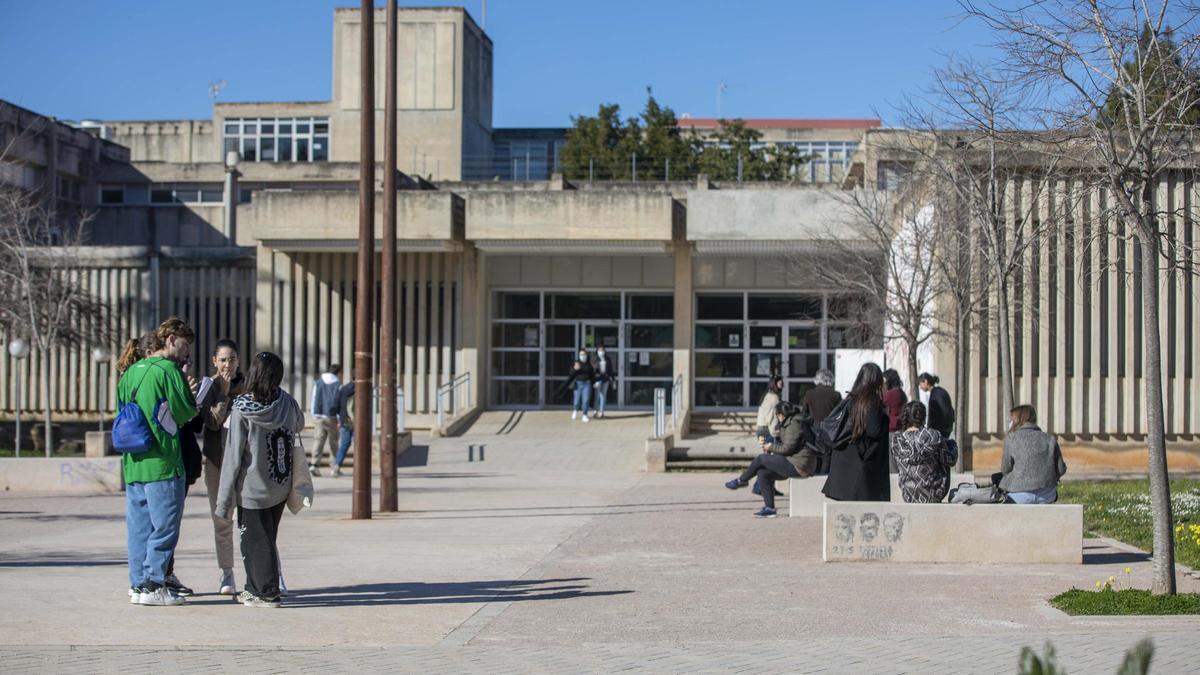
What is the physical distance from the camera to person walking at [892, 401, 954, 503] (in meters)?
11.7

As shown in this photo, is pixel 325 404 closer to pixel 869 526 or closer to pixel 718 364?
pixel 869 526

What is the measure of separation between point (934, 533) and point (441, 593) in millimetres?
4233

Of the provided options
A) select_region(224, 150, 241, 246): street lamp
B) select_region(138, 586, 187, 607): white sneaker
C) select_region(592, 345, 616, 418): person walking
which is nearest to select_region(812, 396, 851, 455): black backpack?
select_region(138, 586, 187, 607): white sneaker

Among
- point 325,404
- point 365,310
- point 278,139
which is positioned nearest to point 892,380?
point 365,310

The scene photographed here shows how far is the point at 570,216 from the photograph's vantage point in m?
29.0

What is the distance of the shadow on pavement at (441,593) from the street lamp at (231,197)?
36799 millimetres

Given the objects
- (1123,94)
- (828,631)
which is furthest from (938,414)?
(828,631)

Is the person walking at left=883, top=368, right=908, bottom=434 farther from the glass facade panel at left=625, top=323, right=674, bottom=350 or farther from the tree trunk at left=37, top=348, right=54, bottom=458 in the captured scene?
the glass facade panel at left=625, top=323, right=674, bottom=350

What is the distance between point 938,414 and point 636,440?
38.0 feet

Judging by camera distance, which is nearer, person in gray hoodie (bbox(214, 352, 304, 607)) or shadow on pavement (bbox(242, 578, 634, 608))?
person in gray hoodie (bbox(214, 352, 304, 607))

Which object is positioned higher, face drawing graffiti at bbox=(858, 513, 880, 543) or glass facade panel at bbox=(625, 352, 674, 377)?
glass facade panel at bbox=(625, 352, 674, 377)

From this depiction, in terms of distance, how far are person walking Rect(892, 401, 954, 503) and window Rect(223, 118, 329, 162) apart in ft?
144

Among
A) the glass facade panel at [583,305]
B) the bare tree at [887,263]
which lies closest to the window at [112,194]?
the glass facade panel at [583,305]

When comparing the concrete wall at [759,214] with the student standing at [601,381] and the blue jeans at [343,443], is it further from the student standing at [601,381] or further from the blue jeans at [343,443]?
the blue jeans at [343,443]
